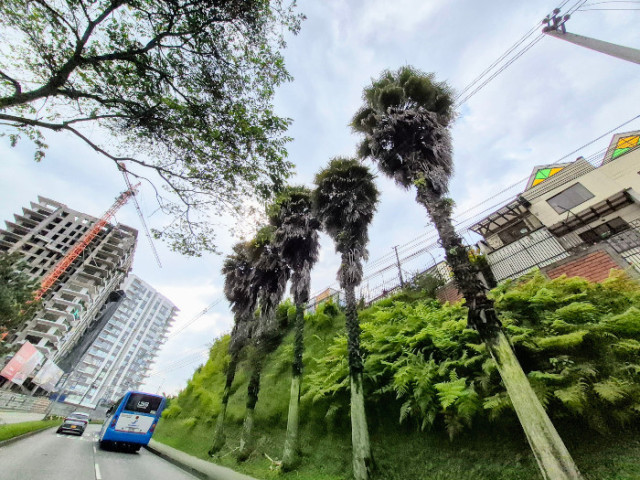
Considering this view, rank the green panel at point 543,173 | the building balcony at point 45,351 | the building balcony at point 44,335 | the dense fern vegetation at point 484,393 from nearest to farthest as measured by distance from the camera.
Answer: the dense fern vegetation at point 484,393
the green panel at point 543,173
the building balcony at point 45,351
the building balcony at point 44,335

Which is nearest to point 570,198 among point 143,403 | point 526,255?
point 526,255

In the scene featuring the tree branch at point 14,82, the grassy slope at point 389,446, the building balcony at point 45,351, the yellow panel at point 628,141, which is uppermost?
the yellow panel at point 628,141

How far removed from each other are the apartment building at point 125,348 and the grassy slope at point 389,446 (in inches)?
2573

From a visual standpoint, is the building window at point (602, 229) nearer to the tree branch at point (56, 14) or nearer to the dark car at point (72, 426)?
the tree branch at point (56, 14)

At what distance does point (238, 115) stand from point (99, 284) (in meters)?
78.2

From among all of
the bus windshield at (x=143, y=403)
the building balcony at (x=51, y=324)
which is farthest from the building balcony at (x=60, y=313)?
the bus windshield at (x=143, y=403)

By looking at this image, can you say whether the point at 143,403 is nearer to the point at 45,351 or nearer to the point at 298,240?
the point at 298,240

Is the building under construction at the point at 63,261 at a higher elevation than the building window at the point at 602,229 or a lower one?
higher

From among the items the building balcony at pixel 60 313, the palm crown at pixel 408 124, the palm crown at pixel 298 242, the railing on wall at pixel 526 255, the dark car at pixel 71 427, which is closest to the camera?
the palm crown at pixel 408 124

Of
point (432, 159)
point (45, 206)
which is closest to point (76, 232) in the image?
point (45, 206)

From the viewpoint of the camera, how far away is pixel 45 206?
204 ft

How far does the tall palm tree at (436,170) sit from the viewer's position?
347cm

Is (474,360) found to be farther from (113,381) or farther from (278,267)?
(113,381)

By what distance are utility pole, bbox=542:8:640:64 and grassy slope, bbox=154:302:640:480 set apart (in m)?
9.81
